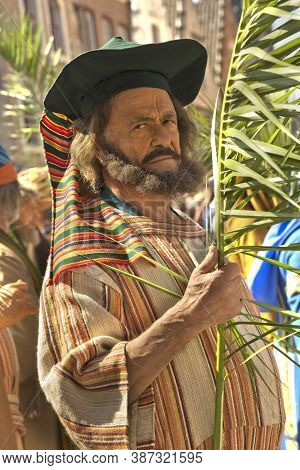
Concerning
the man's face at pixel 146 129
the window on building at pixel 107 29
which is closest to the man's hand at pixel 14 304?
the man's face at pixel 146 129

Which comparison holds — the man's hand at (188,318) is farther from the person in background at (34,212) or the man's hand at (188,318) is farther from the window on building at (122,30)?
the person in background at (34,212)

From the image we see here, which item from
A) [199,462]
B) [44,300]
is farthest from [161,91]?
[199,462]

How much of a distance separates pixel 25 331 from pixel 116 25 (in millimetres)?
1311

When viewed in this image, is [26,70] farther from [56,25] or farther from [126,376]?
[126,376]

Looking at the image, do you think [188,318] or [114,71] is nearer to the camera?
[188,318]

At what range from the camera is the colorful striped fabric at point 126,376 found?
8.16ft

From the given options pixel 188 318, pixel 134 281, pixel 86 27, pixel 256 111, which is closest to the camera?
pixel 256 111

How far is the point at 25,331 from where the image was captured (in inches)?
152

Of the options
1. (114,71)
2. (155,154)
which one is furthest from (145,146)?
(114,71)

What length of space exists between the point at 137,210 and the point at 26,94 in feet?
5.13

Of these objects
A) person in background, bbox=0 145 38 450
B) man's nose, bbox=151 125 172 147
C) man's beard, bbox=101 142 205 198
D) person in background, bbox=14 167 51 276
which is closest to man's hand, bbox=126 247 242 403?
man's beard, bbox=101 142 205 198

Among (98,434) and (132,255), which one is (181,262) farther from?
(98,434)

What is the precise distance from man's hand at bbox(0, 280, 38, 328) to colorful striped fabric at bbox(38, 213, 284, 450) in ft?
2.94

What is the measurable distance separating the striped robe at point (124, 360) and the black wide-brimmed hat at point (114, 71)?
0.29 metres
